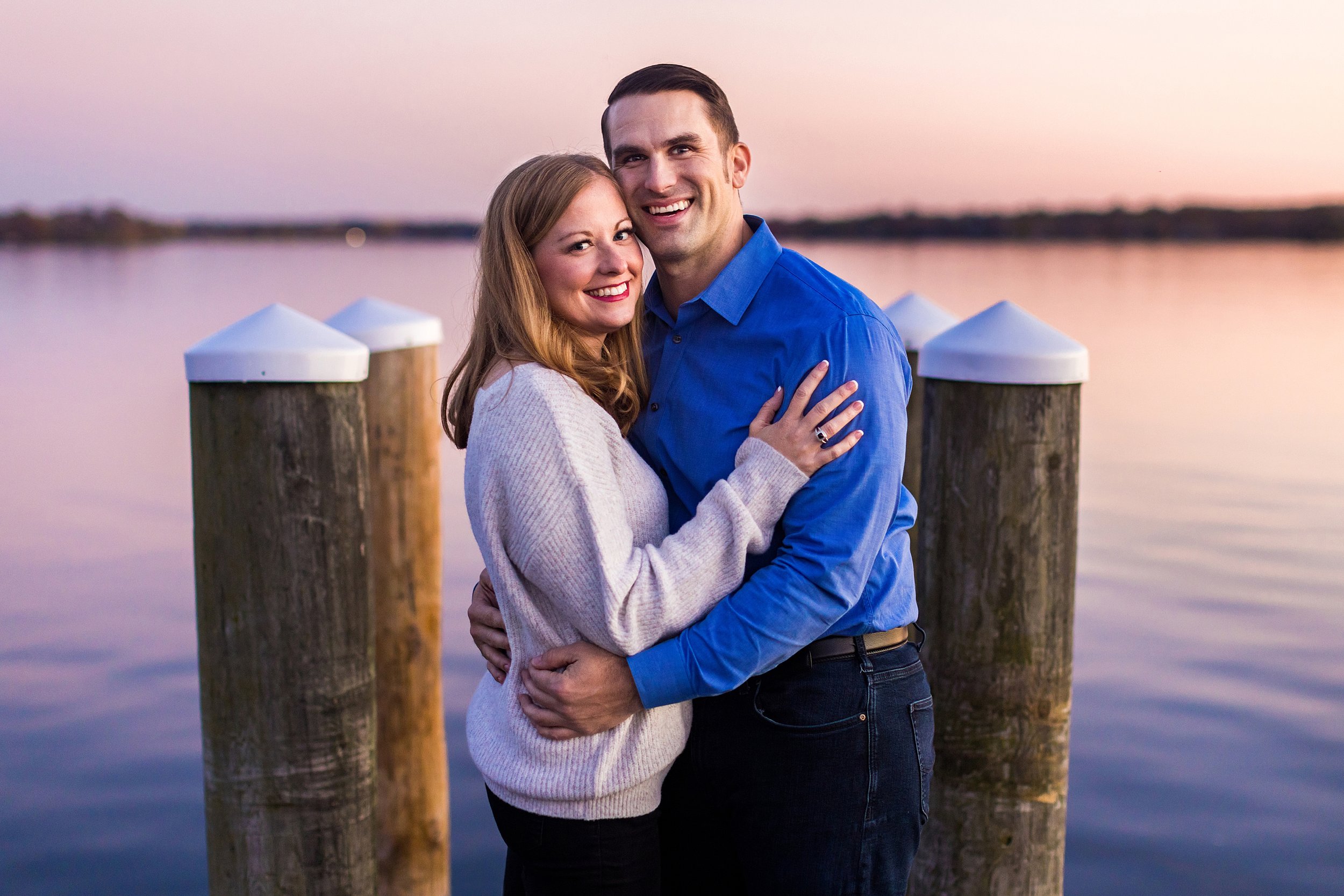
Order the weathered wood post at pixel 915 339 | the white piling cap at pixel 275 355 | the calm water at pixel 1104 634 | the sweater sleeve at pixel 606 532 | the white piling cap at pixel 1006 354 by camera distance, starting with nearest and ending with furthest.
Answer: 1. the sweater sleeve at pixel 606 532
2. the white piling cap at pixel 275 355
3. the white piling cap at pixel 1006 354
4. the weathered wood post at pixel 915 339
5. the calm water at pixel 1104 634

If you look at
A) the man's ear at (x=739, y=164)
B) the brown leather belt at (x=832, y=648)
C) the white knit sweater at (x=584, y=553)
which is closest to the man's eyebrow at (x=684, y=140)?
the man's ear at (x=739, y=164)

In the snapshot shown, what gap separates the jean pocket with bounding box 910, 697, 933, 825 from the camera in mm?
2451

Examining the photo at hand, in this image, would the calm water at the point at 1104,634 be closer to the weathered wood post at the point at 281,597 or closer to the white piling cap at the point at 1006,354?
the weathered wood post at the point at 281,597

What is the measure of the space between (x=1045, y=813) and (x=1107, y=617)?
264 inches

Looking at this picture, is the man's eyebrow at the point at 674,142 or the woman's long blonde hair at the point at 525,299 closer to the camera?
the woman's long blonde hair at the point at 525,299

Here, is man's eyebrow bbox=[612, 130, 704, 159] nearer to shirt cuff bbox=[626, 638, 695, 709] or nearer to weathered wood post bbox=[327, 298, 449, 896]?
shirt cuff bbox=[626, 638, 695, 709]

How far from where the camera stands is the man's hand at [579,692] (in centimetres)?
223

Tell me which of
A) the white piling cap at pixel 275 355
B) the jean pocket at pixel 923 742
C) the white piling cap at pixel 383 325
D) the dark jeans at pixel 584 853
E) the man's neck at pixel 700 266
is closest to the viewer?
the dark jeans at pixel 584 853

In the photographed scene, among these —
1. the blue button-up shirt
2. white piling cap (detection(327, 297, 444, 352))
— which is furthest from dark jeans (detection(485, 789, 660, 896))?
white piling cap (detection(327, 297, 444, 352))

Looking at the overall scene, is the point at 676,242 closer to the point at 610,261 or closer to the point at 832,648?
the point at 610,261

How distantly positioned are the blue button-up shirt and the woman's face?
7.9 inches

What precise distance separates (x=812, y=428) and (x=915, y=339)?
193 cm

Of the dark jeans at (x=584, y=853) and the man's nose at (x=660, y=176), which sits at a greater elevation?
the man's nose at (x=660, y=176)

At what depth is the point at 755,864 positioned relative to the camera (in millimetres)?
2467
